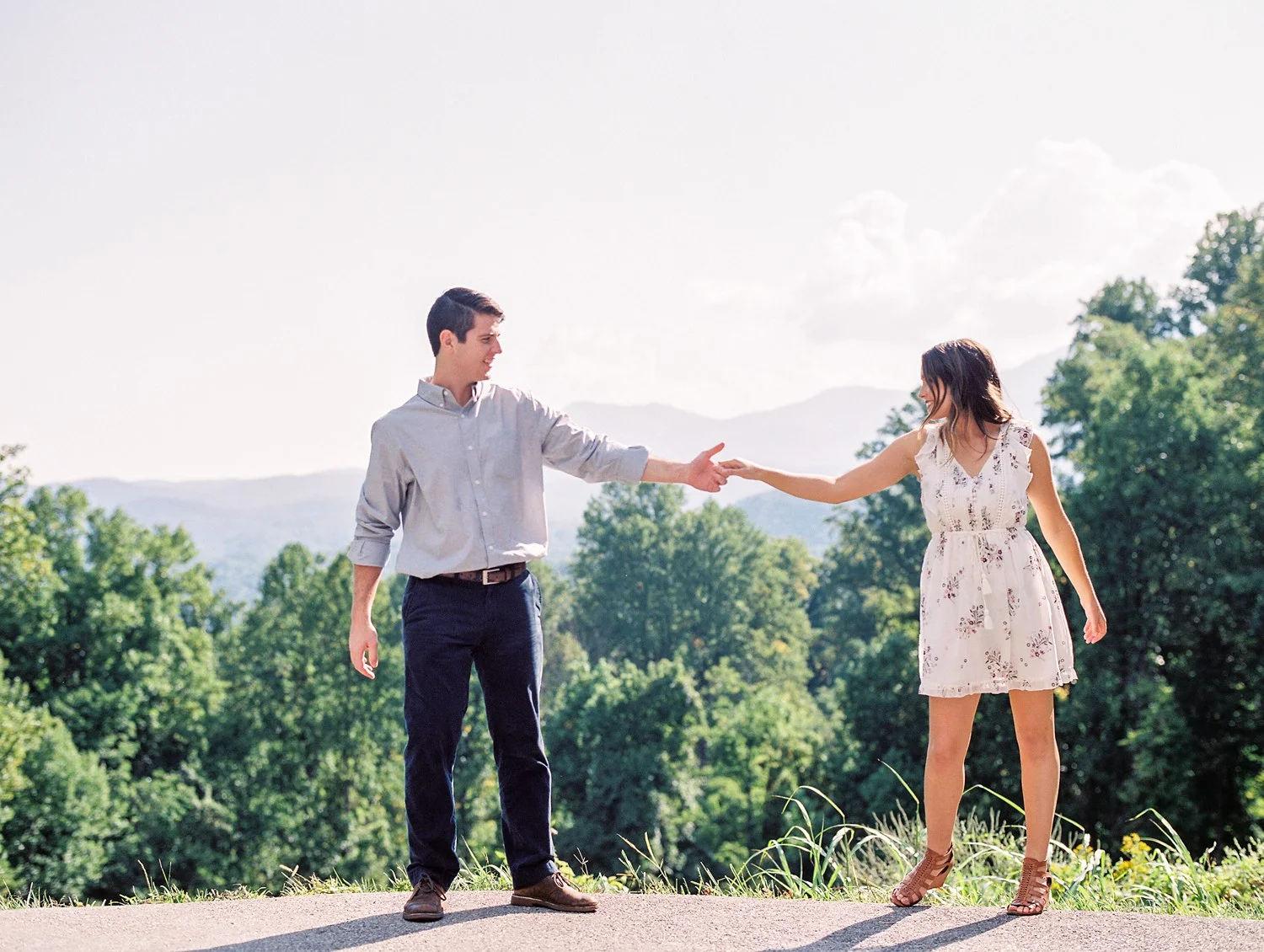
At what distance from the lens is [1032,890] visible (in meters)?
4.54

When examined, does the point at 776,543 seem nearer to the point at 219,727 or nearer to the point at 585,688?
the point at 585,688

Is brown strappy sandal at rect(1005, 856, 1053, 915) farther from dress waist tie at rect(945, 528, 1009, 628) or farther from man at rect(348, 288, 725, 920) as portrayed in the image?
man at rect(348, 288, 725, 920)

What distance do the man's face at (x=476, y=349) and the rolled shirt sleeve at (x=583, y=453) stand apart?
1.00ft

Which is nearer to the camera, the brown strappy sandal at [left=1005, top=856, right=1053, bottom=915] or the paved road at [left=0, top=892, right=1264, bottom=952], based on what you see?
the paved road at [left=0, top=892, right=1264, bottom=952]

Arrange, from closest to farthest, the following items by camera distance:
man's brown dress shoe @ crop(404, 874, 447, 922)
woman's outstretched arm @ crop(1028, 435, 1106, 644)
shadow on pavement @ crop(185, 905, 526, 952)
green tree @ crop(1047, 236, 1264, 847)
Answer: shadow on pavement @ crop(185, 905, 526, 952)
man's brown dress shoe @ crop(404, 874, 447, 922)
woman's outstretched arm @ crop(1028, 435, 1106, 644)
green tree @ crop(1047, 236, 1264, 847)

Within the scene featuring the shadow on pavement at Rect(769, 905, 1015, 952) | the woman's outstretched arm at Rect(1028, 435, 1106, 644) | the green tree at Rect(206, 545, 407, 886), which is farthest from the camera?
the green tree at Rect(206, 545, 407, 886)

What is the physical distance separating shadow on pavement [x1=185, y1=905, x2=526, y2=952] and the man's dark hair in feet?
6.78

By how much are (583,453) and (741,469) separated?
728mm

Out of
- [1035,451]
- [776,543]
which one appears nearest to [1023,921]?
[1035,451]

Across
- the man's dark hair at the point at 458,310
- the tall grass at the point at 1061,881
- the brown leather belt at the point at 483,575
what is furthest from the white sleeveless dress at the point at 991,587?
the man's dark hair at the point at 458,310

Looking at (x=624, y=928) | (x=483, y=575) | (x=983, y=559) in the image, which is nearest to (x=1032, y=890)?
(x=983, y=559)

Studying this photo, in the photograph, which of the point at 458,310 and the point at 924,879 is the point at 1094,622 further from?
the point at 458,310

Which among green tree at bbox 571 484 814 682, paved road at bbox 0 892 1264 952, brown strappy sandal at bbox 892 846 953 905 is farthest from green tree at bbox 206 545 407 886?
brown strappy sandal at bbox 892 846 953 905

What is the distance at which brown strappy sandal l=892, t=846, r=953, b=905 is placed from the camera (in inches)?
183
